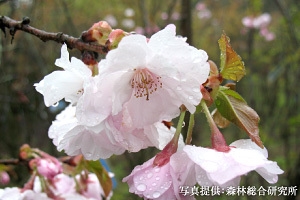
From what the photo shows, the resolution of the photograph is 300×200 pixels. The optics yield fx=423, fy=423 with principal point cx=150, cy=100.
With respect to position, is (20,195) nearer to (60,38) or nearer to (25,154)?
(25,154)

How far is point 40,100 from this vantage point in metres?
4.29

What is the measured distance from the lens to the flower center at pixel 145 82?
2.16 feet

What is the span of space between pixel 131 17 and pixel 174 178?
210 inches

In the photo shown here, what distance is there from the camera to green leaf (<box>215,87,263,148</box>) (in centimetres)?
66

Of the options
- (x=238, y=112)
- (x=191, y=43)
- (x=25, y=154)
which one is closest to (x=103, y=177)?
(x=25, y=154)

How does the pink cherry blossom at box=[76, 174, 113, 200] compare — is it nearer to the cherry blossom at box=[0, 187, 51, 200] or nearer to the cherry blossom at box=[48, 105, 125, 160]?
the cherry blossom at box=[0, 187, 51, 200]

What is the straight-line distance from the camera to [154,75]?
0.66m

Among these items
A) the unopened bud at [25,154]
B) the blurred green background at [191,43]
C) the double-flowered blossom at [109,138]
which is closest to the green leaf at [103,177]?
the unopened bud at [25,154]

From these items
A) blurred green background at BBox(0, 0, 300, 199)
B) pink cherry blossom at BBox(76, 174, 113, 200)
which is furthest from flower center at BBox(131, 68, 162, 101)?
blurred green background at BBox(0, 0, 300, 199)

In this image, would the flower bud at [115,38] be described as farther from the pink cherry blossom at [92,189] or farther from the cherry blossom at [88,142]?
the pink cherry blossom at [92,189]

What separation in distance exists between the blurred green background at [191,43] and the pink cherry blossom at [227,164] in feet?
4.99

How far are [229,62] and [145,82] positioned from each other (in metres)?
0.15

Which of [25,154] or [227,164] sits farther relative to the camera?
[25,154]

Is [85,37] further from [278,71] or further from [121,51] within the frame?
[278,71]
